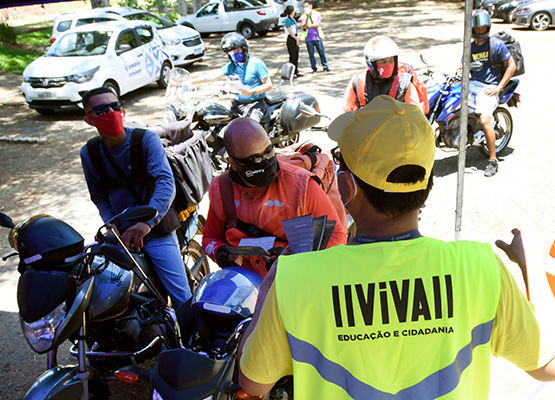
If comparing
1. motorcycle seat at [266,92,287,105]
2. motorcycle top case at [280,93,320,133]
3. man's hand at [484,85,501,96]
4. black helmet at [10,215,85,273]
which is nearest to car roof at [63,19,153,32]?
motorcycle seat at [266,92,287,105]

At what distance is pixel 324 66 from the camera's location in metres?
14.4

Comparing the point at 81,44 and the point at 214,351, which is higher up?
the point at 81,44

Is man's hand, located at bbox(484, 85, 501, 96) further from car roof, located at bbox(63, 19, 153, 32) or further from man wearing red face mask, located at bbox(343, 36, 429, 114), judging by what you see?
car roof, located at bbox(63, 19, 153, 32)

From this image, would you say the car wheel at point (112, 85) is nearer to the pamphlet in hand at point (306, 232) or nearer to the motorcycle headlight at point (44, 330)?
the motorcycle headlight at point (44, 330)

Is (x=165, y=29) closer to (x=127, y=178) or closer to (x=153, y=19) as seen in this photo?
(x=153, y=19)

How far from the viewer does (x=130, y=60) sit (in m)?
13.0

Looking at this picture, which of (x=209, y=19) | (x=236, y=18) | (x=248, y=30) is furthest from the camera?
(x=209, y=19)

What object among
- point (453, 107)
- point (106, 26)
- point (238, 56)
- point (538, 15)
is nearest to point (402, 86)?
point (453, 107)

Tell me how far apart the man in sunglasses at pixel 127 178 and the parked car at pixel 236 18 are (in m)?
19.7

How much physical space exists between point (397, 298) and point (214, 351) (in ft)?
4.58

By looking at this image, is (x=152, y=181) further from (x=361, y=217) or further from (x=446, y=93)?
(x=446, y=93)

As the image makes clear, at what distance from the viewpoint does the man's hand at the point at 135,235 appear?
10.1ft

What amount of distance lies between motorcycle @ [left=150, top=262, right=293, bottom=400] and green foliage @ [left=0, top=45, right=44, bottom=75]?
16.8 m

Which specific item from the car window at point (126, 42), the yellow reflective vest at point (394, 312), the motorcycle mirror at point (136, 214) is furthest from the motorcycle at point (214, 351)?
the car window at point (126, 42)
